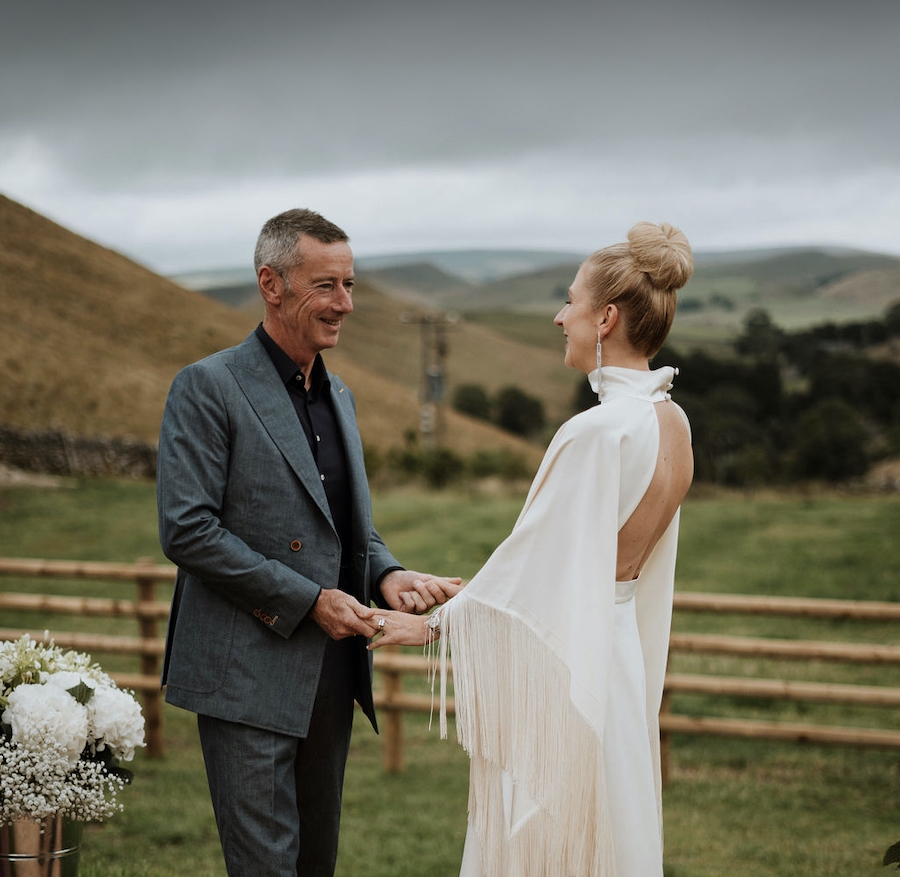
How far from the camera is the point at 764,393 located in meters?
61.4

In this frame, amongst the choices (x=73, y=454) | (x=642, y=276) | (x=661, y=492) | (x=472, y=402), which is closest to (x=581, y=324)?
(x=642, y=276)

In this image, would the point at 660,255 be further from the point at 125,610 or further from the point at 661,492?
the point at 125,610

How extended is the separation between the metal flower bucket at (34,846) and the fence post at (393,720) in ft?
11.5


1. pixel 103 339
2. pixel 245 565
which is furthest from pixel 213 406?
pixel 103 339

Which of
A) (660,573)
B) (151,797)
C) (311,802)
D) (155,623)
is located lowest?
(151,797)

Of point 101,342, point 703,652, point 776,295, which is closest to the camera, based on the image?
point 703,652

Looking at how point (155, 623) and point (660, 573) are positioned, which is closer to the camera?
point (660, 573)

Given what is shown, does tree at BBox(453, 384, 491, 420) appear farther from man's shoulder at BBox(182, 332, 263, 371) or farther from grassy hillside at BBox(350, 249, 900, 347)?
man's shoulder at BBox(182, 332, 263, 371)

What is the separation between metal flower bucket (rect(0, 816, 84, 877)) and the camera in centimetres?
295

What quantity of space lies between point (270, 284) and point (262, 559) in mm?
834

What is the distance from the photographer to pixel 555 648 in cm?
275

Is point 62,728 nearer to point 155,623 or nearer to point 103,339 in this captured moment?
point 155,623

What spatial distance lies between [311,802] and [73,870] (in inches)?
29.5

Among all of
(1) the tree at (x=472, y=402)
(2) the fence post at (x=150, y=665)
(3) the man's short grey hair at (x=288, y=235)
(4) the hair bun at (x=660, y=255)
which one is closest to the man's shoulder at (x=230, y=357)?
(3) the man's short grey hair at (x=288, y=235)
